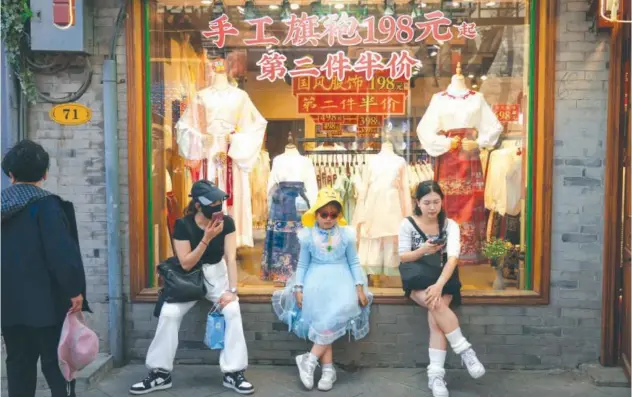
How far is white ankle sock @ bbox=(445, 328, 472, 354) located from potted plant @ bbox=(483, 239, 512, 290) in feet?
3.08

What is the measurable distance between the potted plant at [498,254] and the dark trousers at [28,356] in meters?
3.49

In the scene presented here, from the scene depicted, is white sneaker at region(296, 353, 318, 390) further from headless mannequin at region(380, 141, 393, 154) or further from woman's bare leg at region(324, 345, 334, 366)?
headless mannequin at region(380, 141, 393, 154)

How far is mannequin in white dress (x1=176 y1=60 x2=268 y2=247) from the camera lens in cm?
628

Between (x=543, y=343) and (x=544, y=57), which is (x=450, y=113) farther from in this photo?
(x=543, y=343)

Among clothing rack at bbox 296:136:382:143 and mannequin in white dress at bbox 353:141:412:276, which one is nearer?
mannequin in white dress at bbox 353:141:412:276

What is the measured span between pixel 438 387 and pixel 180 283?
2000 mm

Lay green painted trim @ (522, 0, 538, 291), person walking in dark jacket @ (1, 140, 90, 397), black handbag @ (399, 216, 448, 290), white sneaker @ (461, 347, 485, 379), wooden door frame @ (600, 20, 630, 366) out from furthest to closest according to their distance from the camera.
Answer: green painted trim @ (522, 0, 538, 291) < wooden door frame @ (600, 20, 630, 366) < black handbag @ (399, 216, 448, 290) < white sneaker @ (461, 347, 485, 379) < person walking in dark jacket @ (1, 140, 90, 397)

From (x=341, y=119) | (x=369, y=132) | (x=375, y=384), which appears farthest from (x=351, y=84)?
(x=375, y=384)

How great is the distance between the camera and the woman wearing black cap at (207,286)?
200 inches

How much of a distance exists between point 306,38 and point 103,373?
3237 millimetres

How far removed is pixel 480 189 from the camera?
6.39 meters

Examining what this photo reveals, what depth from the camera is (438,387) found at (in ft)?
16.7

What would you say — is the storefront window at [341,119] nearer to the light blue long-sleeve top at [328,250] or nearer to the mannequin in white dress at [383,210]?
the mannequin in white dress at [383,210]

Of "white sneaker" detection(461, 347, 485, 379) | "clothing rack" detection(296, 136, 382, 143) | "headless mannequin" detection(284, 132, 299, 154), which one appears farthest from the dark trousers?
"clothing rack" detection(296, 136, 382, 143)
